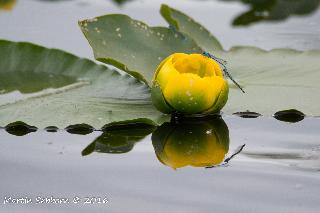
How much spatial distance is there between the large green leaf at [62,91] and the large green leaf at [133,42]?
0.05 m

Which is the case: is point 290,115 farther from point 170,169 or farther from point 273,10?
point 273,10

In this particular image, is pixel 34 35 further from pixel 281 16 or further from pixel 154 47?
pixel 281 16

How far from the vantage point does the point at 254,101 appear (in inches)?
55.5

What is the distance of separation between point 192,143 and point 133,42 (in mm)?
329

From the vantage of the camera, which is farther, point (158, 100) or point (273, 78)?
point (273, 78)

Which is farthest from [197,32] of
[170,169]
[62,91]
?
[170,169]

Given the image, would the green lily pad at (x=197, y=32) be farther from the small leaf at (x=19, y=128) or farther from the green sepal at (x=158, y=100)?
the small leaf at (x=19, y=128)

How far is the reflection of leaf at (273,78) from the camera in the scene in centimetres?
139

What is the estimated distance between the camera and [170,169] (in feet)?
3.84

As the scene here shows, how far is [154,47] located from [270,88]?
251 mm

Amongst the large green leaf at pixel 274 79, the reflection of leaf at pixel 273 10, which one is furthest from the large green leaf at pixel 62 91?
the reflection of leaf at pixel 273 10

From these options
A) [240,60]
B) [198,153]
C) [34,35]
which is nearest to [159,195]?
[198,153]

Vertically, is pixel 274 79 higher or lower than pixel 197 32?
lower

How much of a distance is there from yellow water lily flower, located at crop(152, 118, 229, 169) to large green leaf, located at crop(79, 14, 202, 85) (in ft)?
0.44
